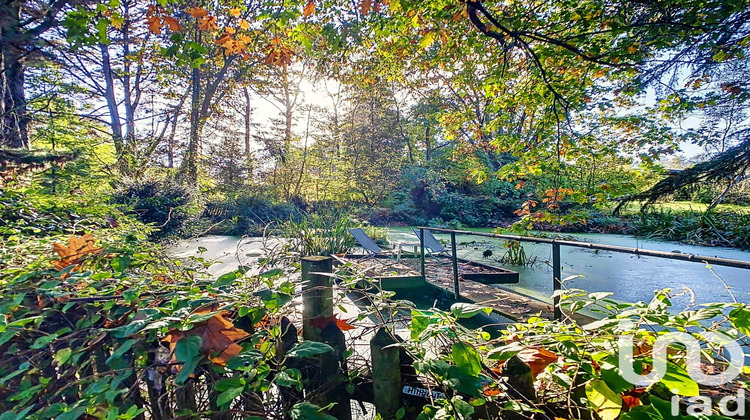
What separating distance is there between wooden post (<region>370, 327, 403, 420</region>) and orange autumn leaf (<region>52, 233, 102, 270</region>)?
97 cm

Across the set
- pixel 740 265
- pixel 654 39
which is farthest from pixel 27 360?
pixel 654 39

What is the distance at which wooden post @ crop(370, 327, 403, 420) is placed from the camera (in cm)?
83

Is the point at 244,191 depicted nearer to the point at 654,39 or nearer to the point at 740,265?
the point at 654,39

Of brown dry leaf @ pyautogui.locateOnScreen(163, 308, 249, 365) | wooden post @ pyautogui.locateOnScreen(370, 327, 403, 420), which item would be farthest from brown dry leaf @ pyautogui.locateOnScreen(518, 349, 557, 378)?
brown dry leaf @ pyautogui.locateOnScreen(163, 308, 249, 365)

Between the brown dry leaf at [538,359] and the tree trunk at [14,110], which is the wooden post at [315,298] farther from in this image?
the tree trunk at [14,110]

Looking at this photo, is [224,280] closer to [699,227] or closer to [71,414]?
[71,414]

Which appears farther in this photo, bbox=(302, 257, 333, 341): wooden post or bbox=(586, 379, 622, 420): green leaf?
bbox=(302, 257, 333, 341): wooden post

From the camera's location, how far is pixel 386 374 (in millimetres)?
829

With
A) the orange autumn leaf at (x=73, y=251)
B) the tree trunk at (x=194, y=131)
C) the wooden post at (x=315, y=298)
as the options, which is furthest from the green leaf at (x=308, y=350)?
the tree trunk at (x=194, y=131)

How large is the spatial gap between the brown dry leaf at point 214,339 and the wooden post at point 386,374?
339mm

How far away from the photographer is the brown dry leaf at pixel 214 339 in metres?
0.69

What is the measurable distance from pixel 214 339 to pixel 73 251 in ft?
2.39

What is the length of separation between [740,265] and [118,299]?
1.83m

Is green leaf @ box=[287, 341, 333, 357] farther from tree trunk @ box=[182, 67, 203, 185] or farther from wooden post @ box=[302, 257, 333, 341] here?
tree trunk @ box=[182, 67, 203, 185]
